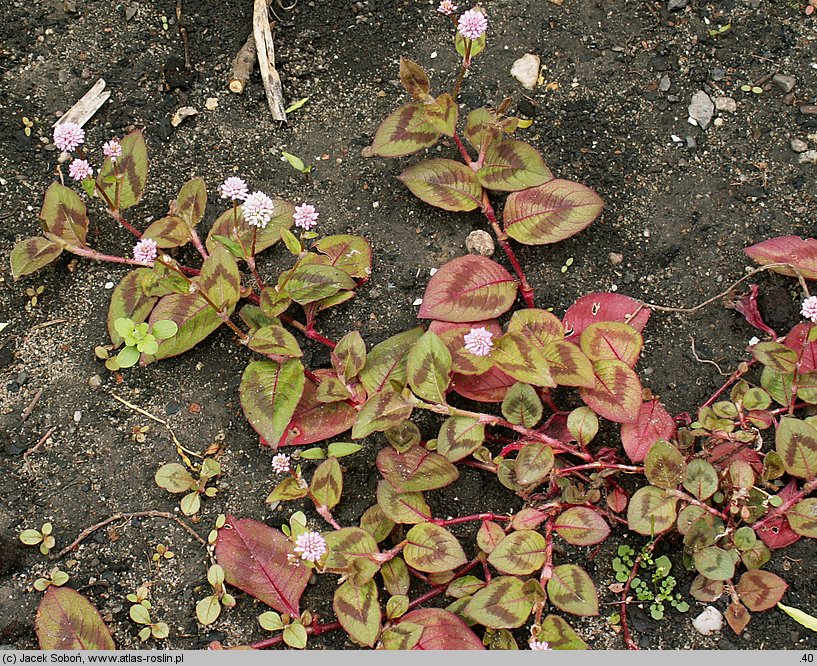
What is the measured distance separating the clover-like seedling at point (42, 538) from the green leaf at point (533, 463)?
1.13 metres

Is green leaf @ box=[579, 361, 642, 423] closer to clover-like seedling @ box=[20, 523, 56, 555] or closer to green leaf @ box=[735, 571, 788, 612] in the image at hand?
green leaf @ box=[735, 571, 788, 612]

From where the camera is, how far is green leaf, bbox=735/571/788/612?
1.97m

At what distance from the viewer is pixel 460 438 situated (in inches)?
79.6

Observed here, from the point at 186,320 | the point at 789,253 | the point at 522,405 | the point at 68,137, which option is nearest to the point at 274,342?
the point at 186,320

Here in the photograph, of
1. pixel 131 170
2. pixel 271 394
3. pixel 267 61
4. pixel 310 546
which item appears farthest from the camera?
pixel 267 61

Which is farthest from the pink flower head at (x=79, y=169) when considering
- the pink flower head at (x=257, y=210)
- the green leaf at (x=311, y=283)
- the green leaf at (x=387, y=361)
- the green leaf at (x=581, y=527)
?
the green leaf at (x=581, y=527)

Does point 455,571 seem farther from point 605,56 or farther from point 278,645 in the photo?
point 605,56

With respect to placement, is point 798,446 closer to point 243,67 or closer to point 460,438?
point 460,438

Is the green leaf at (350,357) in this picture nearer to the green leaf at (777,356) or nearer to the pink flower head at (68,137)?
the pink flower head at (68,137)

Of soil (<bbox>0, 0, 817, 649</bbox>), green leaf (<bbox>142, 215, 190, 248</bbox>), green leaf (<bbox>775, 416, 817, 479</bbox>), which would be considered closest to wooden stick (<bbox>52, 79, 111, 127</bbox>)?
soil (<bbox>0, 0, 817, 649</bbox>)

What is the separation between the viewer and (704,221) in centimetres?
232

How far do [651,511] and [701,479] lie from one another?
145mm

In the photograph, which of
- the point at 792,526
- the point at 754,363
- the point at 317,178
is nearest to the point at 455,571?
the point at 792,526

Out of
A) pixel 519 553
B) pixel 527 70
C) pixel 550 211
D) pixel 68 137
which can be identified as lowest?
pixel 519 553
